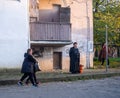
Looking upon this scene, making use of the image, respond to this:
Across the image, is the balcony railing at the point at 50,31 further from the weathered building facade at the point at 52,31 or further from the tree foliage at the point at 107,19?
the tree foliage at the point at 107,19

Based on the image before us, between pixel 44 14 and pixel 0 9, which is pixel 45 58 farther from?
pixel 0 9

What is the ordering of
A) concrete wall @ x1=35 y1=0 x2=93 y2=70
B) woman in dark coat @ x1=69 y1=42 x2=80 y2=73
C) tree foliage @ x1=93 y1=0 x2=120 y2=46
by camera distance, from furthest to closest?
tree foliage @ x1=93 y1=0 x2=120 y2=46
concrete wall @ x1=35 y1=0 x2=93 y2=70
woman in dark coat @ x1=69 y1=42 x2=80 y2=73

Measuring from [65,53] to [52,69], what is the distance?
64.1 inches

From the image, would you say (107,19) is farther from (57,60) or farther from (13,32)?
(13,32)

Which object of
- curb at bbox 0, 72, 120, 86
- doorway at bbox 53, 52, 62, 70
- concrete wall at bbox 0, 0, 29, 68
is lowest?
curb at bbox 0, 72, 120, 86

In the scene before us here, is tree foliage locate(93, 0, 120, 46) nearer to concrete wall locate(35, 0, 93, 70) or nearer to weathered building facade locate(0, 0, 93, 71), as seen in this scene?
concrete wall locate(35, 0, 93, 70)

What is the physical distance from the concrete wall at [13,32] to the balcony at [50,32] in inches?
44.3

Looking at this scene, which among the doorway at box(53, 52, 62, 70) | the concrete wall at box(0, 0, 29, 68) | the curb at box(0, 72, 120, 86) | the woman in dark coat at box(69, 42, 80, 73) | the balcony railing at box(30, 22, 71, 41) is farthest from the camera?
the doorway at box(53, 52, 62, 70)

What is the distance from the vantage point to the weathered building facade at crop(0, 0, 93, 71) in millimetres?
23781

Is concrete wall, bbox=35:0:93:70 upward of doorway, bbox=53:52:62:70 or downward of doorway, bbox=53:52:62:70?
upward

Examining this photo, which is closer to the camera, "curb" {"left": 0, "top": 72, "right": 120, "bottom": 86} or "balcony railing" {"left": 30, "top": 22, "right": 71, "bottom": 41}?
"curb" {"left": 0, "top": 72, "right": 120, "bottom": 86}

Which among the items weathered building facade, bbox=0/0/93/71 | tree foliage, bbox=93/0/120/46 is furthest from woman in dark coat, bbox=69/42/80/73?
tree foliage, bbox=93/0/120/46

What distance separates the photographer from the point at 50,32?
25531 millimetres

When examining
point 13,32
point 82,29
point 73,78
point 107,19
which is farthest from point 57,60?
point 107,19
